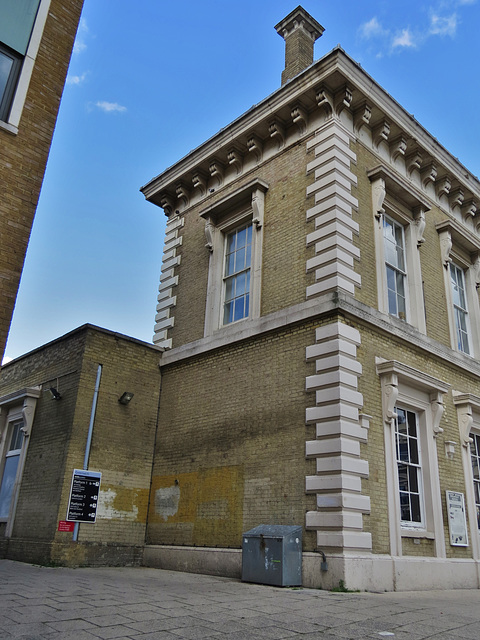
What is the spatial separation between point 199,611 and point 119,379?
7.52 meters

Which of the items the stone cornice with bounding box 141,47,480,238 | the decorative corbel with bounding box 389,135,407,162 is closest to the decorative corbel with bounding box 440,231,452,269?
the stone cornice with bounding box 141,47,480,238

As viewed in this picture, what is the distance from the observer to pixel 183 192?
1619 centimetres

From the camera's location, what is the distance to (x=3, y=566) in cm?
1066

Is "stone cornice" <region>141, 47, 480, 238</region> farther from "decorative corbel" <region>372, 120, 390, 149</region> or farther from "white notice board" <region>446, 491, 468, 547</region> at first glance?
"white notice board" <region>446, 491, 468, 547</region>

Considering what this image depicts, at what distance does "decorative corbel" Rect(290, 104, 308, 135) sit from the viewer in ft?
42.2

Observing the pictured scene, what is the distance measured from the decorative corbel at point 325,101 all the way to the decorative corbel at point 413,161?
115 inches

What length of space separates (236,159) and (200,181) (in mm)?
1478

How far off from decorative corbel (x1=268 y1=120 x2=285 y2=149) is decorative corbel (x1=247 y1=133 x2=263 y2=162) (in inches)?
20.0

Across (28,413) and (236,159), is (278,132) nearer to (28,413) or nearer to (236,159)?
(236,159)

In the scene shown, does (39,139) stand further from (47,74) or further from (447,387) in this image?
(447,387)

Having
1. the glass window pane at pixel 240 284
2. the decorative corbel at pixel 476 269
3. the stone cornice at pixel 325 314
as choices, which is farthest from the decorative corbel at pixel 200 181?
the decorative corbel at pixel 476 269

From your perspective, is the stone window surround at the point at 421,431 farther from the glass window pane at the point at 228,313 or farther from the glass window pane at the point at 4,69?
the glass window pane at the point at 4,69

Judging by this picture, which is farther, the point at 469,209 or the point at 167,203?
the point at 167,203

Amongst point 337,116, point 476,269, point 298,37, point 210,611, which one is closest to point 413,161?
point 337,116
